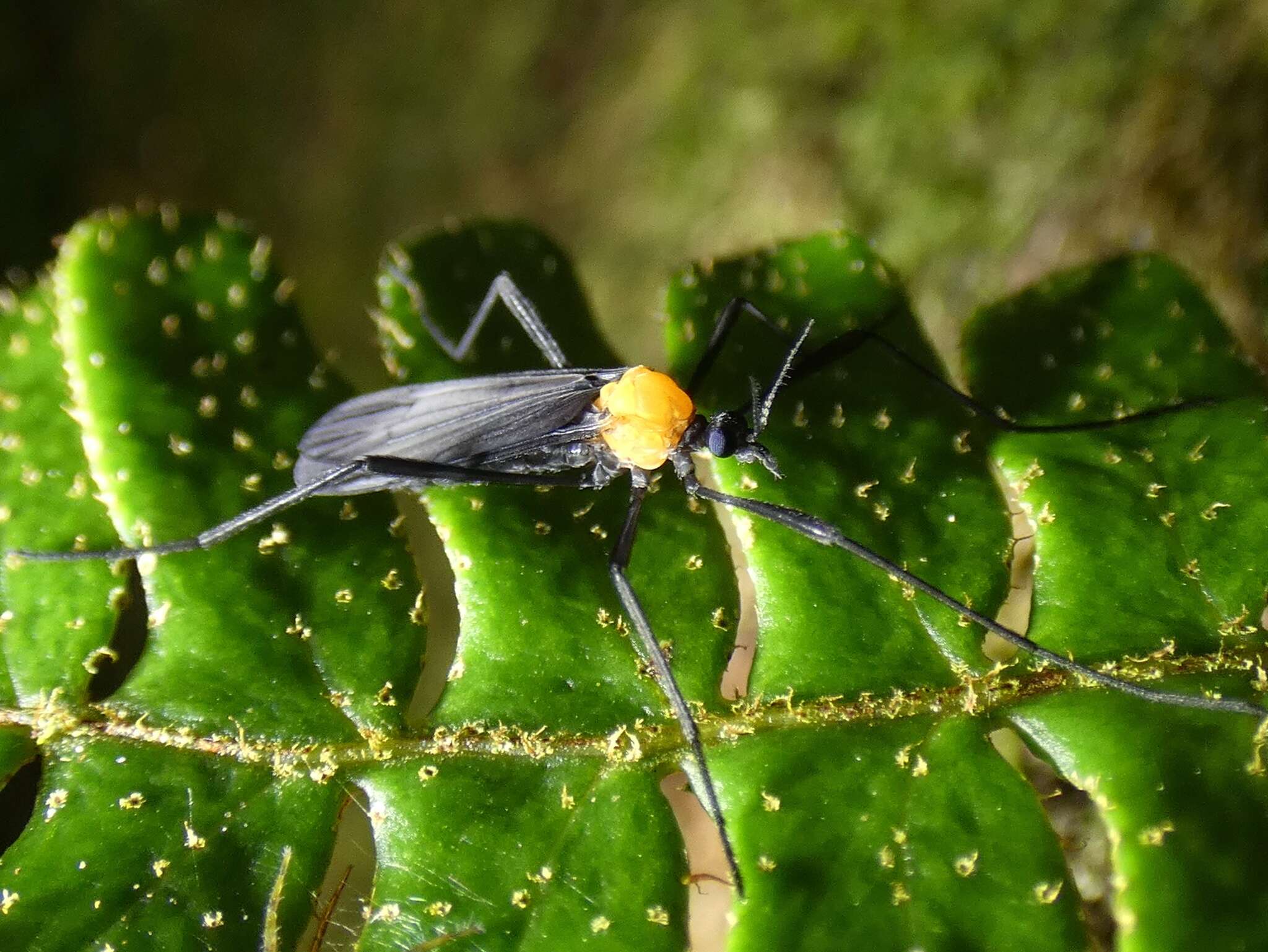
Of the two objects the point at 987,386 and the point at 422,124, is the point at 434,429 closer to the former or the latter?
the point at 987,386

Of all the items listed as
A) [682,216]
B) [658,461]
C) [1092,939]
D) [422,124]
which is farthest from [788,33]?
[1092,939]

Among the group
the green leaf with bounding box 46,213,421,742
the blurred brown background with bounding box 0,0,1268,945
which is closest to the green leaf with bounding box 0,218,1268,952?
the green leaf with bounding box 46,213,421,742

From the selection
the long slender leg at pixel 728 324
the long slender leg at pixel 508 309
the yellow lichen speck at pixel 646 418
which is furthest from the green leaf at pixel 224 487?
the long slender leg at pixel 728 324

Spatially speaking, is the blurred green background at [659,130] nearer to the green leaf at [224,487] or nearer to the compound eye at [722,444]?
the compound eye at [722,444]

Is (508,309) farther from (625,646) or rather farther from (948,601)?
(948,601)

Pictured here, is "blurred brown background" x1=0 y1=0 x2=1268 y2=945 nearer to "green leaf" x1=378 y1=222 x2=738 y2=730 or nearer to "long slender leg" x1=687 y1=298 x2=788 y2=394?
"green leaf" x1=378 y1=222 x2=738 y2=730
